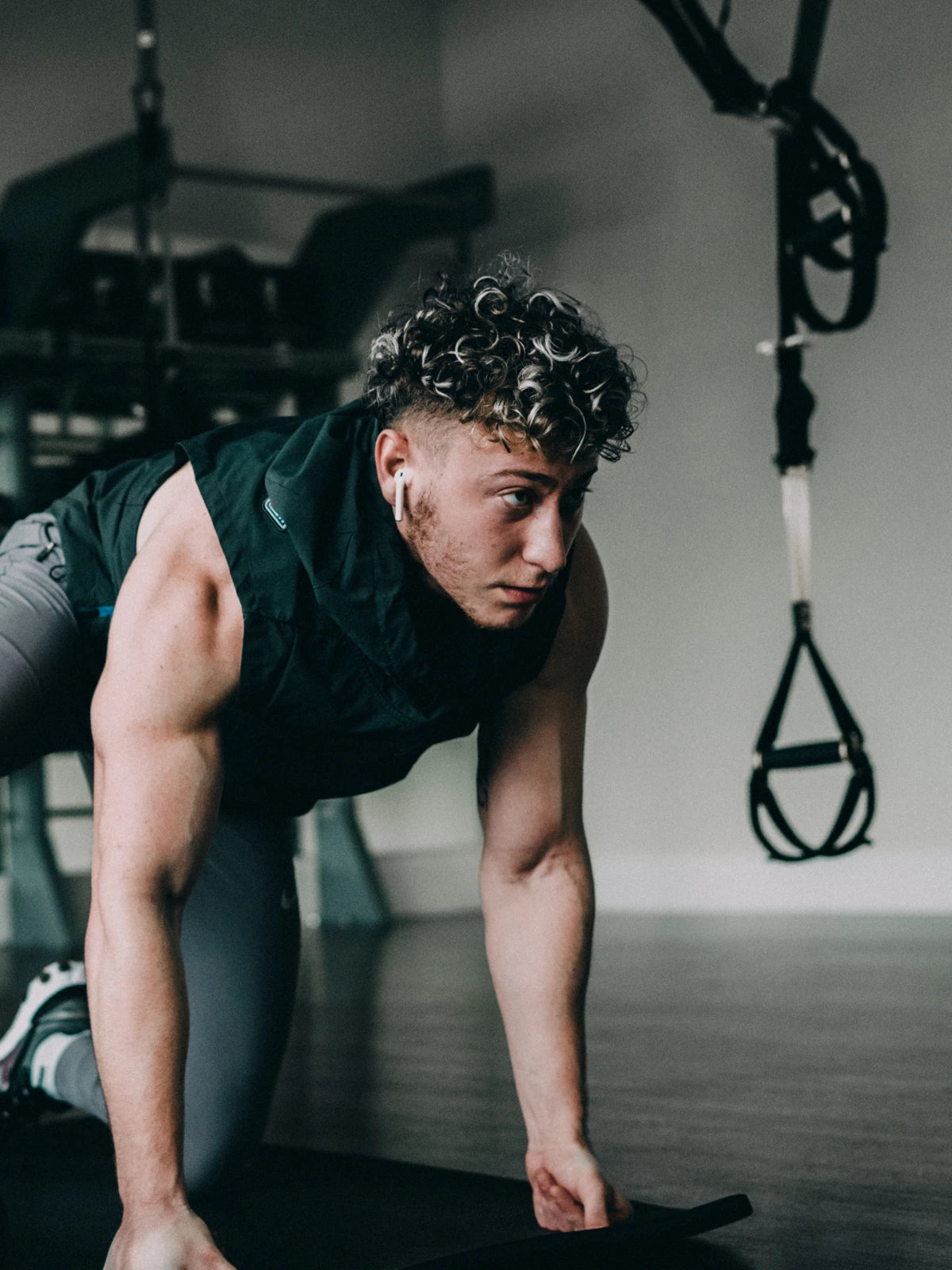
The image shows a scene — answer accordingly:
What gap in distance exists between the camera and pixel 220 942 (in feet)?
6.25

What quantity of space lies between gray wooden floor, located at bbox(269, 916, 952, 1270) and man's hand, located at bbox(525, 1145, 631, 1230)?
0.40ft

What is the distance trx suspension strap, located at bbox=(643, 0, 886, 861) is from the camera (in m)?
2.30

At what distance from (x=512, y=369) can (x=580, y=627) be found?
1.25 ft

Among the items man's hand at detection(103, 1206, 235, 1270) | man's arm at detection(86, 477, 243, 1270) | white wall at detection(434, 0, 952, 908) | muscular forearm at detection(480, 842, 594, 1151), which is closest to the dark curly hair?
man's arm at detection(86, 477, 243, 1270)

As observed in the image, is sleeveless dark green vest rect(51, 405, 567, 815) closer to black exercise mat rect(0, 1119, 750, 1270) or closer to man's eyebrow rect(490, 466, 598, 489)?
man's eyebrow rect(490, 466, 598, 489)

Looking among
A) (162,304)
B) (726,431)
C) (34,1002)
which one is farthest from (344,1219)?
(726,431)

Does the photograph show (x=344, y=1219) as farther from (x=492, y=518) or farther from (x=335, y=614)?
(x=492, y=518)

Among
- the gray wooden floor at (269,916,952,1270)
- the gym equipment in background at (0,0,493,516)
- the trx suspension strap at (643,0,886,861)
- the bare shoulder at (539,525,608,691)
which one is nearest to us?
the bare shoulder at (539,525,608,691)

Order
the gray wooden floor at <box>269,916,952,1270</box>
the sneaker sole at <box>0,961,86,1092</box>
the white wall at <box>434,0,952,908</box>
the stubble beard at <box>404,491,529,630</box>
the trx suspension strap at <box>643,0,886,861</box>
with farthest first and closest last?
the white wall at <box>434,0,952,908</box>
the trx suspension strap at <box>643,0,886,861</box>
the sneaker sole at <box>0,961,86,1092</box>
the gray wooden floor at <box>269,916,952,1270</box>
the stubble beard at <box>404,491,529,630</box>

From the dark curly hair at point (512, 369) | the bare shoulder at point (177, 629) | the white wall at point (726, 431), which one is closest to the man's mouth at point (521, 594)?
the dark curly hair at point (512, 369)

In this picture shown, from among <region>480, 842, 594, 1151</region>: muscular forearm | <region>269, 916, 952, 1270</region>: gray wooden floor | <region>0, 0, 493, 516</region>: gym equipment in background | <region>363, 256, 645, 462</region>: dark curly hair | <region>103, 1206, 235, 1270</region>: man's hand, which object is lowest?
<region>269, 916, 952, 1270</region>: gray wooden floor

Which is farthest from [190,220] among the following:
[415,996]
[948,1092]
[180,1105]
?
[180,1105]

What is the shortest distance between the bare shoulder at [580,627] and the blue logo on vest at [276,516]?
32cm

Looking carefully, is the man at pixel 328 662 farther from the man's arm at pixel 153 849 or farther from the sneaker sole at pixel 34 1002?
the sneaker sole at pixel 34 1002
